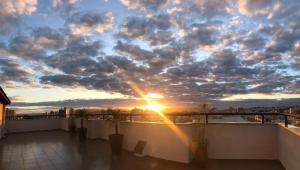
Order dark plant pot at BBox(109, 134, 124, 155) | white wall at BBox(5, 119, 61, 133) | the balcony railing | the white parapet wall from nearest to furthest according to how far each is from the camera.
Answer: the balcony railing < the white parapet wall < dark plant pot at BBox(109, 134, 124, 155) < white wall at BBox(5, 119, 61, 133)

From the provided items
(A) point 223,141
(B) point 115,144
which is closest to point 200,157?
(A) point 223,141

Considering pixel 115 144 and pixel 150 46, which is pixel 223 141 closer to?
pixel 115 144

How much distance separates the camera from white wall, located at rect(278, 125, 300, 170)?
404 centimetres

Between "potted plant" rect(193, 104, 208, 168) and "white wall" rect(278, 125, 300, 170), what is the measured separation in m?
1.73

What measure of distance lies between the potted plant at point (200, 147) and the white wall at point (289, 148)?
1730 mm

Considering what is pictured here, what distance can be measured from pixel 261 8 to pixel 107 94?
14.7 m

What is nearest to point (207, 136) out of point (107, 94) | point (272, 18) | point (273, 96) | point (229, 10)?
point (229, 10)

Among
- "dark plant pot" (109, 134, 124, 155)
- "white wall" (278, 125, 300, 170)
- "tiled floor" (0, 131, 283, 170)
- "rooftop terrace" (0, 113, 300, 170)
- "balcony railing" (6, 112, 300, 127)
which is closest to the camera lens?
"white wall" (278, 125, 300, 170)

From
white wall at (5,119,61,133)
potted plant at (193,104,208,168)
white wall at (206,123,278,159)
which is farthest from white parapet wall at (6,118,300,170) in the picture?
white wall at (5,119,61,133)

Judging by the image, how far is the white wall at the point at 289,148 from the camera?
4.04 m

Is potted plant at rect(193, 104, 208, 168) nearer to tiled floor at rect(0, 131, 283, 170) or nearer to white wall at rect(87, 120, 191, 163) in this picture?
tiled floor at rect(0, 131, 283, 170)

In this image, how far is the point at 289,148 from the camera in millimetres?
4648

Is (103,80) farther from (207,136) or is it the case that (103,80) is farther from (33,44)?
(207,136)

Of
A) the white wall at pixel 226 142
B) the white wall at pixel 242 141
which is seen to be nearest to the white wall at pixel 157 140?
the white wall at pixel 226 142
